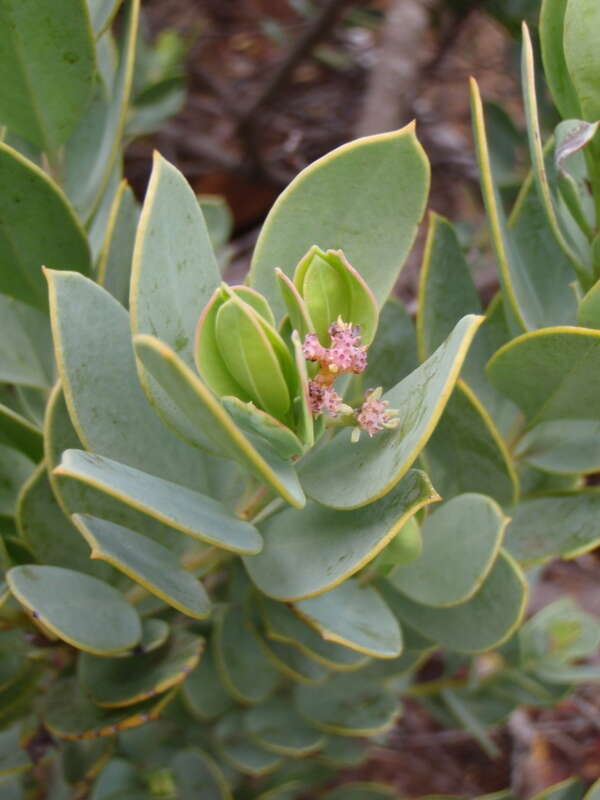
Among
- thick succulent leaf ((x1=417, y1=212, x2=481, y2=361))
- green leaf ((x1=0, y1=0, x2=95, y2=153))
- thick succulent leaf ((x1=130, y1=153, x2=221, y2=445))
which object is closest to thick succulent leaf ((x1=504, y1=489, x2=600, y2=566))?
thick succulent leaf ((x1=417, y1=212, x2=481, y2=361))

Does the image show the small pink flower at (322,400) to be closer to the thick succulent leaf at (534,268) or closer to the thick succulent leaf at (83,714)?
the thick succulent leaf at (534,268)

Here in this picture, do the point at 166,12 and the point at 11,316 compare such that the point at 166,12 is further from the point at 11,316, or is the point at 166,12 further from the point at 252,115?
the point at 11,316

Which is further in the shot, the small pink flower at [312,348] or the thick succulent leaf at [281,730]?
the thick succulent leaf at [281,730]

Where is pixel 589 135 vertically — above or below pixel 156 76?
above

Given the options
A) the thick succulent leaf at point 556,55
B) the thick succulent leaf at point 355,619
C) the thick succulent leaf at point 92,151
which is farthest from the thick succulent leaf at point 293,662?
the thick succulent leaf at point 556,55

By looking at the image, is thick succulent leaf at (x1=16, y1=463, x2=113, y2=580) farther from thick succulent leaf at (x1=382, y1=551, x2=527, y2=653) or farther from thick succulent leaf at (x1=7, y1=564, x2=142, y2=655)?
thick succulent leaf at (x1=382, y1=551, x2=527, y2=653)

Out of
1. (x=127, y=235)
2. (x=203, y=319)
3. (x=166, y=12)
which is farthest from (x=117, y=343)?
(x=166, y=12)
